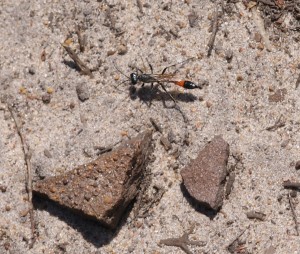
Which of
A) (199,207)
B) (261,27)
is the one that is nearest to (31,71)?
(199,207)

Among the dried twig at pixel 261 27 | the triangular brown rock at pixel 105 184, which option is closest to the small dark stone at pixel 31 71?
the triangular brown rock at pixel 105 184

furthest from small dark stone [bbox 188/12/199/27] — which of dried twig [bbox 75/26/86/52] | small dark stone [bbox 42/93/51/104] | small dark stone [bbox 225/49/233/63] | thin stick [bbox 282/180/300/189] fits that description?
thin stick [bbox 282/180/300/189]

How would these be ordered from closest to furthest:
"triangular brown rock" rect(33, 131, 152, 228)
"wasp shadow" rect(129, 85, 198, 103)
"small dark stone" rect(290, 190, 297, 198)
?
"triangular brown rock" rect(33, 131, 152, 228) < "small dark stone" rect(290, 190, 297, 198) < "wasp shadow" rect(129, 85, 198, 103)

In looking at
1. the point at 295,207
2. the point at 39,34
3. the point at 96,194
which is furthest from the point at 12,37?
the point at 295,207

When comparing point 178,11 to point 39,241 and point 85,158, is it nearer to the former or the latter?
point 85,158

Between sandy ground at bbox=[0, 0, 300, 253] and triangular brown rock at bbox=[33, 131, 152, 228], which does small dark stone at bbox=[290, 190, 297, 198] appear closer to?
sandy ground at bbox=[0, 0, 300, 253]

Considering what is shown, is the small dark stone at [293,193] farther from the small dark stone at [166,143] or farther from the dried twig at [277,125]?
the small dark stone at [166,143]
